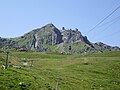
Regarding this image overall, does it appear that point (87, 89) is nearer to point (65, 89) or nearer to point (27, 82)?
point (65, 89)

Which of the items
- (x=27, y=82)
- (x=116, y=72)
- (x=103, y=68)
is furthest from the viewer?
(x=103, y=68)

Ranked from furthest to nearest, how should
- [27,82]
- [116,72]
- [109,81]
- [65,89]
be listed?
[116,72]
[109,81]
[65,89]
[27,82]

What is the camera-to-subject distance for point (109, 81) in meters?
85.1

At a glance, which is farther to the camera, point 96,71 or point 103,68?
point 103,68

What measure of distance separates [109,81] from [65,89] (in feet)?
96.2

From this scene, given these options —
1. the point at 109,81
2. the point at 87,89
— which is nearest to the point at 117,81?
the point at 109,81

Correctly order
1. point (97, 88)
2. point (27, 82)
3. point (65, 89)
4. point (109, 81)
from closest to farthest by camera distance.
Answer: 1. point (27, 82)
2. point (65, 89)
3. point (97, 88)
4. point (109, 81)

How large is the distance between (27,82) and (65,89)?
8969 millimetres

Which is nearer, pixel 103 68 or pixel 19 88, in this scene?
pixel 19 88

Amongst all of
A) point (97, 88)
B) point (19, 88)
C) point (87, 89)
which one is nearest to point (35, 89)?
point (19, 88)

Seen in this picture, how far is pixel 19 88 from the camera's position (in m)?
48.5

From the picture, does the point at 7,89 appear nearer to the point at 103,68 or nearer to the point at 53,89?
the point at 53,89

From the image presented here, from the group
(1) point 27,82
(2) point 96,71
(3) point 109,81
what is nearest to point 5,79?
(1) point 27,82

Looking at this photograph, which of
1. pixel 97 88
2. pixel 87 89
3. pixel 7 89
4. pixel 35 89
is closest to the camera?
pixel 7 89
